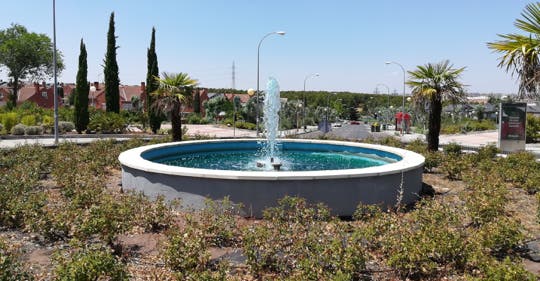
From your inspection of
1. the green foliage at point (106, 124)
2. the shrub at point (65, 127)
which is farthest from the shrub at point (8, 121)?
the green foliage at point (106, 124)

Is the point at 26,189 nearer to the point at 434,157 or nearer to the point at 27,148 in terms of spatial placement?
the point at 27,148

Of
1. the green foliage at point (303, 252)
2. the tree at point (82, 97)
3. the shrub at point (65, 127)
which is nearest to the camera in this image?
the green foliage at point (303, 252)

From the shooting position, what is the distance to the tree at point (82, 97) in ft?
114

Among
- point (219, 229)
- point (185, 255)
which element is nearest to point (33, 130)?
point (219, 229)

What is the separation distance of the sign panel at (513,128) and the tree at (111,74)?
32889 mm

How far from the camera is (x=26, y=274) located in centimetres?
472

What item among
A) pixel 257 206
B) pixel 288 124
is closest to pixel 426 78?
pixel 257 206

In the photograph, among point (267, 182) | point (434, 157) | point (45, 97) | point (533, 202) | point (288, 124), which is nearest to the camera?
point (267, 182)

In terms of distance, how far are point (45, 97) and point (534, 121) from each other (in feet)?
272

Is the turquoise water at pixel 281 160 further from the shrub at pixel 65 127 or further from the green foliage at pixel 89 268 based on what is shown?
the shrub at pixel 65 127

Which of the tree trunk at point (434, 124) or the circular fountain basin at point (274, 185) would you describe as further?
the tree trunk at point (434, 124)

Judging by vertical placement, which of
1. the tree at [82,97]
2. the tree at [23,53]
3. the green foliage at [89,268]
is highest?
the tree at [23,53]

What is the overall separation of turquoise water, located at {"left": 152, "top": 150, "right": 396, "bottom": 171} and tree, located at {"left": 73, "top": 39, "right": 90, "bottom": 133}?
20839 millimetres

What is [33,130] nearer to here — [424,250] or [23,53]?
[424,250]
